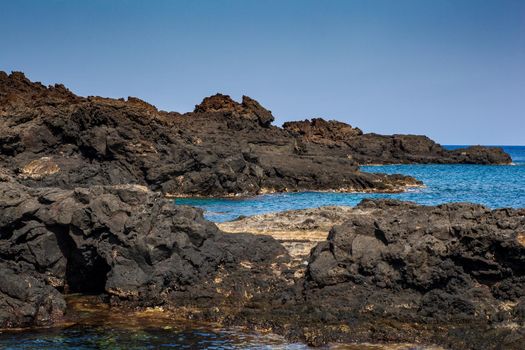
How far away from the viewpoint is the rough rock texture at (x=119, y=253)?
47.4ft

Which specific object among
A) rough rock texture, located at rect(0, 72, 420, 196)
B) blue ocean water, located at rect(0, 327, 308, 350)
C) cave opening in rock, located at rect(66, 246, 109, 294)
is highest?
rough rock texture, located at rect(0, 72, 420, 196)

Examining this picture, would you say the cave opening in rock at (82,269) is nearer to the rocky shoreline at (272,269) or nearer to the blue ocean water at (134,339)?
the rocky shoreline at (272,269)

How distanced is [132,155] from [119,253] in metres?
37.3

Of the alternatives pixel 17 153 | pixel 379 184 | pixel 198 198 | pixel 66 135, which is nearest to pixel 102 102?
pixel 66 135

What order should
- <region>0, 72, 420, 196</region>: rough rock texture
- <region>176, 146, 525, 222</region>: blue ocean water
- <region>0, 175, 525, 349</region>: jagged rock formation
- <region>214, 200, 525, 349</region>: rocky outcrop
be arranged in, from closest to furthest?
<region>214, 200, 525, 349</region>: rocky outcrop, <region>0, 175, 525, 349</region>: jagged rock formation, <region>176, 146, 525, 222</region>: blue ocean water, <region>0, 72, 420, 196</region>: rough rock texture

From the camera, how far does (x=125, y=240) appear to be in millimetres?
14734

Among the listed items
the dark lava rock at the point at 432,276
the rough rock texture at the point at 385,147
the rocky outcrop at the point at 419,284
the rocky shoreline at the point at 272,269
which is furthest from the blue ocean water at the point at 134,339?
the rough rock texture at the point at 385,147

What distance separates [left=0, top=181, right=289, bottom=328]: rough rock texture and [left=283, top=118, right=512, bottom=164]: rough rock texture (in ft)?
301

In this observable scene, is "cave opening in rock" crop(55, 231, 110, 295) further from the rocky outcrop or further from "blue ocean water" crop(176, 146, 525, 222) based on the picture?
"blue ocean water" crop(176, 146, 525, 222)

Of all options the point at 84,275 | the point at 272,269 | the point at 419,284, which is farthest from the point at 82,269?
the point at 419,284

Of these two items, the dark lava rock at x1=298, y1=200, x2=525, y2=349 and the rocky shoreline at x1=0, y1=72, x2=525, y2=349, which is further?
the rocky shoreline at x1=0, y1=72, x2=525, y2=349

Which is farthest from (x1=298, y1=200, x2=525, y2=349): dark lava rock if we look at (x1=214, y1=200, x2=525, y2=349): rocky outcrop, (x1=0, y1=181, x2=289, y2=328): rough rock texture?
(x1=0, y1=181, x2=289, y2=328): rough rock texture

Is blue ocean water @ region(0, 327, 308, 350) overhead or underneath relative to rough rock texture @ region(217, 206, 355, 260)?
underneath

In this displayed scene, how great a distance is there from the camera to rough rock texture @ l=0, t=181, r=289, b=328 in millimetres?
14453
